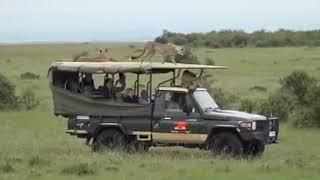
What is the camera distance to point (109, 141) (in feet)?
59.4

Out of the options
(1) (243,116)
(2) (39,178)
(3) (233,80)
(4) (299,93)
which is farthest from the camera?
(3) (233,80)

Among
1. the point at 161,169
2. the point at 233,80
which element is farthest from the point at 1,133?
the point at 233,80

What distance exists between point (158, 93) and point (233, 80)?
26.3 m

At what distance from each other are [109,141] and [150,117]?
3.94 ft

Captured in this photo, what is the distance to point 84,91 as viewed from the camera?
742 inches

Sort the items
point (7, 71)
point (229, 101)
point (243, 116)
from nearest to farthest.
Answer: point (243, 116) < point (229, 101) < point (7, 71)

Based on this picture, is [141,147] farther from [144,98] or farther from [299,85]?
[299,85]

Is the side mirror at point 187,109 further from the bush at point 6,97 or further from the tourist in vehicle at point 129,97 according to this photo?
the bush at point 6,97

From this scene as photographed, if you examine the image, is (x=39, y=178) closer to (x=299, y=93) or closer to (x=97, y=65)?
(x=97, y=65)

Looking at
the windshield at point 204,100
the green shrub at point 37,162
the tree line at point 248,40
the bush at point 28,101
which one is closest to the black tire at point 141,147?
the windshield at point 204,100

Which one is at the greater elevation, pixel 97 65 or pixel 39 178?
pixel 97 65

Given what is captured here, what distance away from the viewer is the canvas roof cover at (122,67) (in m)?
18.0

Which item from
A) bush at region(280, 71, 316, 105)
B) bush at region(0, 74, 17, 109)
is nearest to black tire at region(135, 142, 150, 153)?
bush at region(280, 71, 316, 105)

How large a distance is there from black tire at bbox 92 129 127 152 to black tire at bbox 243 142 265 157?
103 inches
